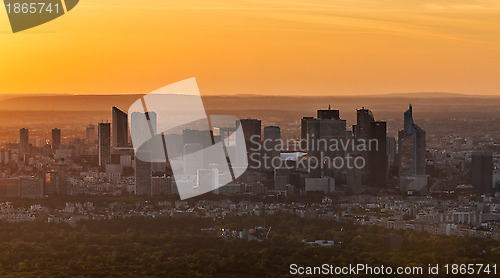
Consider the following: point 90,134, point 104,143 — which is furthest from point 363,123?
point 90,134

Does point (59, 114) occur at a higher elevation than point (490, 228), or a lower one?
higher

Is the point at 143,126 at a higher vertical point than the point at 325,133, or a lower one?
higher

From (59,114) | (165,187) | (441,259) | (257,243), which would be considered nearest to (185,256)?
(257,243)

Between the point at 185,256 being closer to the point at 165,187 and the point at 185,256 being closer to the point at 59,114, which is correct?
the point at 165,187

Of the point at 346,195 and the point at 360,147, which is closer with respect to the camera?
the point at 346,195

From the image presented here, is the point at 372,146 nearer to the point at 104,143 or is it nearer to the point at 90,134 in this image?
the point at 104,143

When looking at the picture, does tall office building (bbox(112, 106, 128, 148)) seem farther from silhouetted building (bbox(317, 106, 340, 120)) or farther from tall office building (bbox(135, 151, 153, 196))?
silhouetted building (bbox(317, 106, 340, 120))

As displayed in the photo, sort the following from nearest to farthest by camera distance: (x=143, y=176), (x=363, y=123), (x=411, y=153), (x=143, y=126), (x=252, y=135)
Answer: (x=143, y=176), (x=143, y=126), (x=411, y=153), (x=252, y=135), (x=363, y=123)
